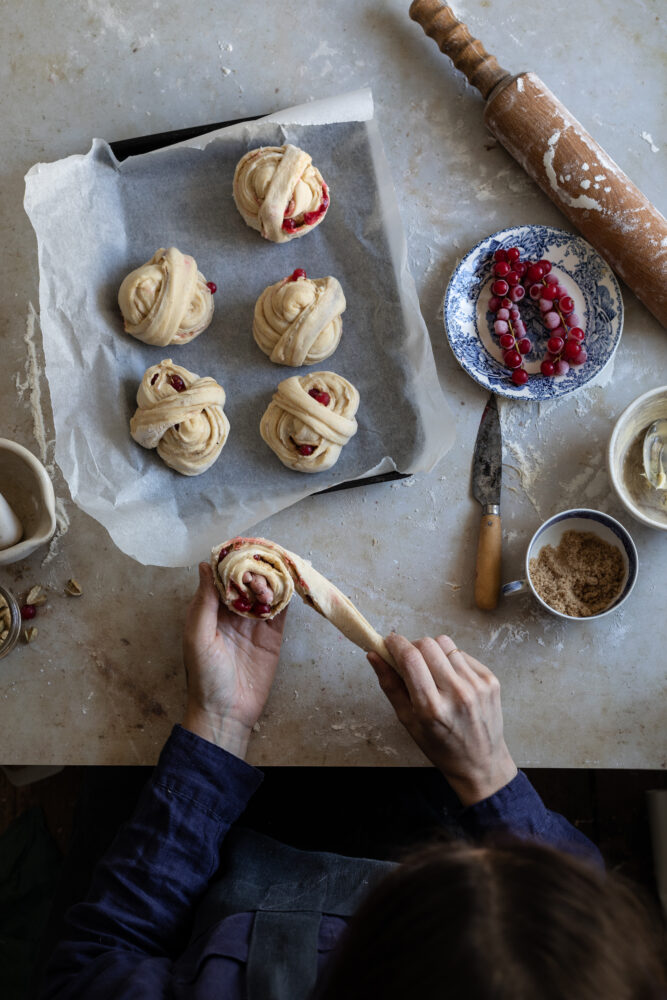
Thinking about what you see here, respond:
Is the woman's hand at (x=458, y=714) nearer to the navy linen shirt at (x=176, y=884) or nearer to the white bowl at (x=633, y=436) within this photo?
the navy linen shirt at (x=176, y=884)

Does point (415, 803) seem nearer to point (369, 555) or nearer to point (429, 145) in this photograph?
point (369, 555)

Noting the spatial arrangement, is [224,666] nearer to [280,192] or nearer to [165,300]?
[165,300]

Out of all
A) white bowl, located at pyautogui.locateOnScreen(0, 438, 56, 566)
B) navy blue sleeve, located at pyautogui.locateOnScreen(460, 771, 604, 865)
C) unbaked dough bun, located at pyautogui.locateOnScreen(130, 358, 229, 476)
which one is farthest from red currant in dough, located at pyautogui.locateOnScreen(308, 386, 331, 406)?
navy blue sleeve, located at pyautogui.locateOnScreen(460, 771, 604, 865)

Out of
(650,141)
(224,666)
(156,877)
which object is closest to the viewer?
(156,877)

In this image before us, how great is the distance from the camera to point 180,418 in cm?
146

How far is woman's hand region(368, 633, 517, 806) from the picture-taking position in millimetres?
1329

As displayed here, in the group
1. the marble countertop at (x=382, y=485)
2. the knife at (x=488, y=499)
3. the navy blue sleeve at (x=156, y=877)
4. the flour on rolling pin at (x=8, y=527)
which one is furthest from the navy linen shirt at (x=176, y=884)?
the flour on rolling pin at (x=8, y=527)

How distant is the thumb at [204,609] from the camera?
141 centimetres

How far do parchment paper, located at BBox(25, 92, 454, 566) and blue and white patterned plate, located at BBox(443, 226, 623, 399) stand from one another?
89 millimetres

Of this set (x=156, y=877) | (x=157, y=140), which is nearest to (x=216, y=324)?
(x=157, y=140)

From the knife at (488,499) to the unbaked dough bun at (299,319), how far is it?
1.19 feet

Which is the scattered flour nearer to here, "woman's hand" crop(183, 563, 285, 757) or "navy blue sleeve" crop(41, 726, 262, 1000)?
"woman's hand" crop(183, 563, 285, 757)

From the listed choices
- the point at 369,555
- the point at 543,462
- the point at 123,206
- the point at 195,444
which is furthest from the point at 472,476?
the point at 123,206

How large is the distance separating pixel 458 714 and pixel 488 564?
1.02 ft
